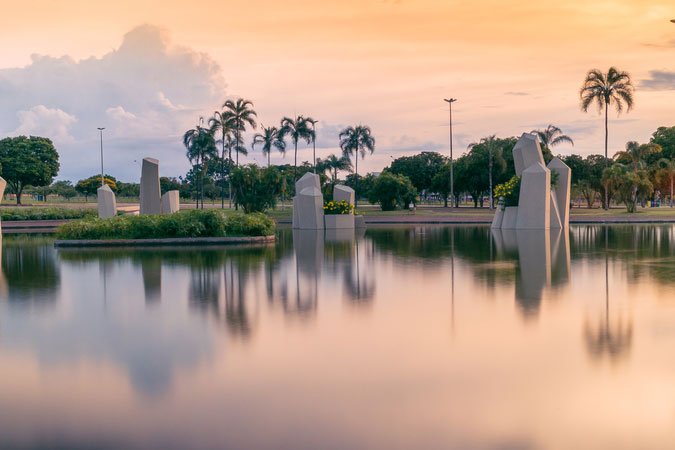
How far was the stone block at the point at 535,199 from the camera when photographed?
30.4 meters

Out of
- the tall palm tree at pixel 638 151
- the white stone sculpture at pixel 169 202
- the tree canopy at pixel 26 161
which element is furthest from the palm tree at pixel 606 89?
the tree canopy at pixel 26 161

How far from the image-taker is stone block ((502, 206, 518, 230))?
32125mm

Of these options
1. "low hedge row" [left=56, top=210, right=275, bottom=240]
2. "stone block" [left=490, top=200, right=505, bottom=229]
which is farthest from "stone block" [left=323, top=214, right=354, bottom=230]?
"low hedge row" [left=56, top=210, right=275, bottom=240]

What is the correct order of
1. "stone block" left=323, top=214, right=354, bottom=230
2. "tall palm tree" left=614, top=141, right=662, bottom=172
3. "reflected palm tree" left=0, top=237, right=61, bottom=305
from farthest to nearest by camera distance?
"tall palm tree" left=614, top=141, right=662, bottom=172
"stone block" left=323, top=214, right=354, bottom=230
"reflected palm tree" left=0, top=237, right=61, bottom=305

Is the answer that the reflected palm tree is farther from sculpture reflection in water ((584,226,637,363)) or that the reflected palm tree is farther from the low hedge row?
sculpture reflection in water ((584,226,637,363))

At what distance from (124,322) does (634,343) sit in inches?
261

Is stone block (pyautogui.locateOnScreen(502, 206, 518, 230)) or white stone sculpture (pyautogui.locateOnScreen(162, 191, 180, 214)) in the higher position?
white stone sculpture (pyautogui.locateOnScreen(162, 191, 180, 214))

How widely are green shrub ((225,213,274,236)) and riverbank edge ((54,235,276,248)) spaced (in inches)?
30.3

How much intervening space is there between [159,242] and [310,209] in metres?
11.6

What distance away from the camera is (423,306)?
1048 centimetres

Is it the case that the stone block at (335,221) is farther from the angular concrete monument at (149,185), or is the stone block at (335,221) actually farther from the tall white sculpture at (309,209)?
the angular concrete monument at (149,185)

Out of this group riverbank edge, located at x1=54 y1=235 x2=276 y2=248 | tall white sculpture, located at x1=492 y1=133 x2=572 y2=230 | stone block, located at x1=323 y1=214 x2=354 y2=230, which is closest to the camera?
riverbank edge, located at x1=54 y1=235 x2=276 y2=248

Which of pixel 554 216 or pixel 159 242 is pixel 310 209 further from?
pixel 554 216

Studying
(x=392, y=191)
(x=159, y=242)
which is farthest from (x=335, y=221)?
(x=392, y=191)
